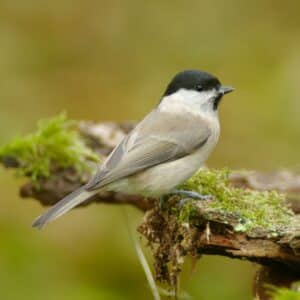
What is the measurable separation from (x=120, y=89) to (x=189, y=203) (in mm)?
4008

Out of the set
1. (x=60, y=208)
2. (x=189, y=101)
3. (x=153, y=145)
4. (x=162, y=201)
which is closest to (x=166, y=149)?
(x=153, y=145)

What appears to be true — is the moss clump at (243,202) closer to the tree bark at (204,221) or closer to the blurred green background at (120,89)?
the tree bark at (204,221)

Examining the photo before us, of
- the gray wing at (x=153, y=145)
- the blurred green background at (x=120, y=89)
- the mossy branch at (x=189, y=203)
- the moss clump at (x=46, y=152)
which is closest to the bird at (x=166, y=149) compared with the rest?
the gray wing at (x=153, y=145)

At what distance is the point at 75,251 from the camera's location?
5938 millimetres

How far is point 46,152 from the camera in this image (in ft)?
14.7

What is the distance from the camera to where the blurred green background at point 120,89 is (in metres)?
5.66

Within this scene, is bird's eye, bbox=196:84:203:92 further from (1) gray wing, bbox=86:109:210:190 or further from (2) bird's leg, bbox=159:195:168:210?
(2) bird's leg, bbox=159:195:168:210

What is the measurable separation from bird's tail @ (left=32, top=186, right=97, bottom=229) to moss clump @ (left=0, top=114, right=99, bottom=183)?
74 cm

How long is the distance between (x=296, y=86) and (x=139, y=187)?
3274mm

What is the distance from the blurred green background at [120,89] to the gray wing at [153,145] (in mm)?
1589

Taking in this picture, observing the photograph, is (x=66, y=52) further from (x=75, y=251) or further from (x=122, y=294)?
(x=122, y=294)

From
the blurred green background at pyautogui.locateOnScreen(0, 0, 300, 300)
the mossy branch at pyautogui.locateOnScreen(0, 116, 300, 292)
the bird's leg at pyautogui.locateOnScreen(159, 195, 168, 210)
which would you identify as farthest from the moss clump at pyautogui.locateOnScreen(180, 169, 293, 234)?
the blurred green background at pyautogui.locateOnScreen(0, 0, 300, 300)

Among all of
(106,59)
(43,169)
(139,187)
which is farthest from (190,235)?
(106,59)

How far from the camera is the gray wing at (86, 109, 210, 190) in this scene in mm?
3742
